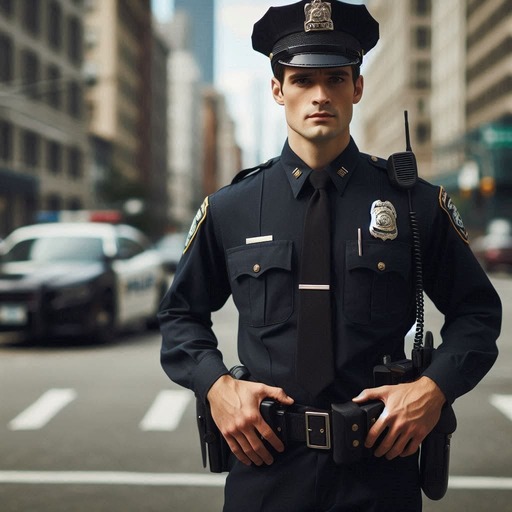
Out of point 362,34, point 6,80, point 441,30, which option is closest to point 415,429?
point 362,34

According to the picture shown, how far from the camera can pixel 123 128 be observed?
3578 inches

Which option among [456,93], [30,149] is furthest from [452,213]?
[456,93]

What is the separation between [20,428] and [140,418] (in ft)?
3.35

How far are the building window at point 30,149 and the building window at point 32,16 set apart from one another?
5.31 meters

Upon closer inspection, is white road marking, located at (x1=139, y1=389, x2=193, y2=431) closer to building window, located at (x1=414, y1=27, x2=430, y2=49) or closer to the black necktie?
the black necktie

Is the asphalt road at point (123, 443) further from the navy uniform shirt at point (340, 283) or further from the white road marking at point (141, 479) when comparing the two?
the navy uniform shirt at point (340, 283)

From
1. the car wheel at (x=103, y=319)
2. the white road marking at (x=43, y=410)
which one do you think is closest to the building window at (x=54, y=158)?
the car wheel at (x=103, y=319)

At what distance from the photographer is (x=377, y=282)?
8.67 ft

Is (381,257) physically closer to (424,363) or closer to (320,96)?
(424,363)

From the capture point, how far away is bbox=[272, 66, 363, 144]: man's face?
8.70 ft

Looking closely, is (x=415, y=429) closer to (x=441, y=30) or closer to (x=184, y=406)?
(x=184, y=406)

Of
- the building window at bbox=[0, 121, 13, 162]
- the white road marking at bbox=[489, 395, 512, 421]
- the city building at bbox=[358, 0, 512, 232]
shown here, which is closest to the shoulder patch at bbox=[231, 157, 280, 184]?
the white road marking at bbox=[489, 395, 512, 421]

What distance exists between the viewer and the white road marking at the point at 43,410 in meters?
8.17

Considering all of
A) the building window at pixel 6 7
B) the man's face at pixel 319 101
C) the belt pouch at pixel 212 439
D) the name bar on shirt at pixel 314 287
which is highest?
the building window at pixel 6 7
